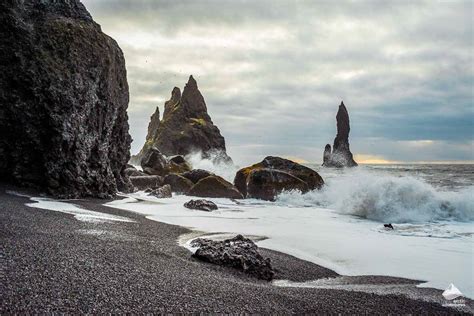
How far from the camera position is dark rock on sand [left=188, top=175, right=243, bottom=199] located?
22609 millimetres

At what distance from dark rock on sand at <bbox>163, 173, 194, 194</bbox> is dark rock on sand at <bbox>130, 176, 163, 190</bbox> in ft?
4.23

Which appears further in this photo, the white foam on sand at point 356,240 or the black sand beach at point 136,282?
the white foam on sand at point 356,240

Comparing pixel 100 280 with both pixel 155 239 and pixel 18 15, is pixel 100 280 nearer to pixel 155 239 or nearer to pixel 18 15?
pixel 155 239

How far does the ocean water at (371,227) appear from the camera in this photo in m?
7.85

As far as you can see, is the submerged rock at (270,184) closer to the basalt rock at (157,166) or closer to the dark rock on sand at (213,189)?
the dark rock on sand at (213,189)

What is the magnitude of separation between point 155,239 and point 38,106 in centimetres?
872

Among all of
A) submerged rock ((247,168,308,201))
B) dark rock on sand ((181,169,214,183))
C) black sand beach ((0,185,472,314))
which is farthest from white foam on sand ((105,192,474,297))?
dark rock on sand ((181,169,214,183))

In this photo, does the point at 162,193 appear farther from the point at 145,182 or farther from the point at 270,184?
the point at 270,184

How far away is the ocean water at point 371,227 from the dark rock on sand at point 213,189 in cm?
128

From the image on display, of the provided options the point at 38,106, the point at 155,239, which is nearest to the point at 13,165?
the point at 38,106

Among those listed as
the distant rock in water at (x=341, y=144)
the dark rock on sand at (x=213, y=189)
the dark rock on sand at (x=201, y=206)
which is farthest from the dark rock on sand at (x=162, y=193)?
the distant rock in water at (x=341, y=144)

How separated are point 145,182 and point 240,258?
19.9 metres

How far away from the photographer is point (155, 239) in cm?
825

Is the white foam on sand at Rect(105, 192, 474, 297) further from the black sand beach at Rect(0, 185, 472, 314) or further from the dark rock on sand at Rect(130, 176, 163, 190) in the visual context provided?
the dark rock on sand at Rect(130, 176, 163, 190)
